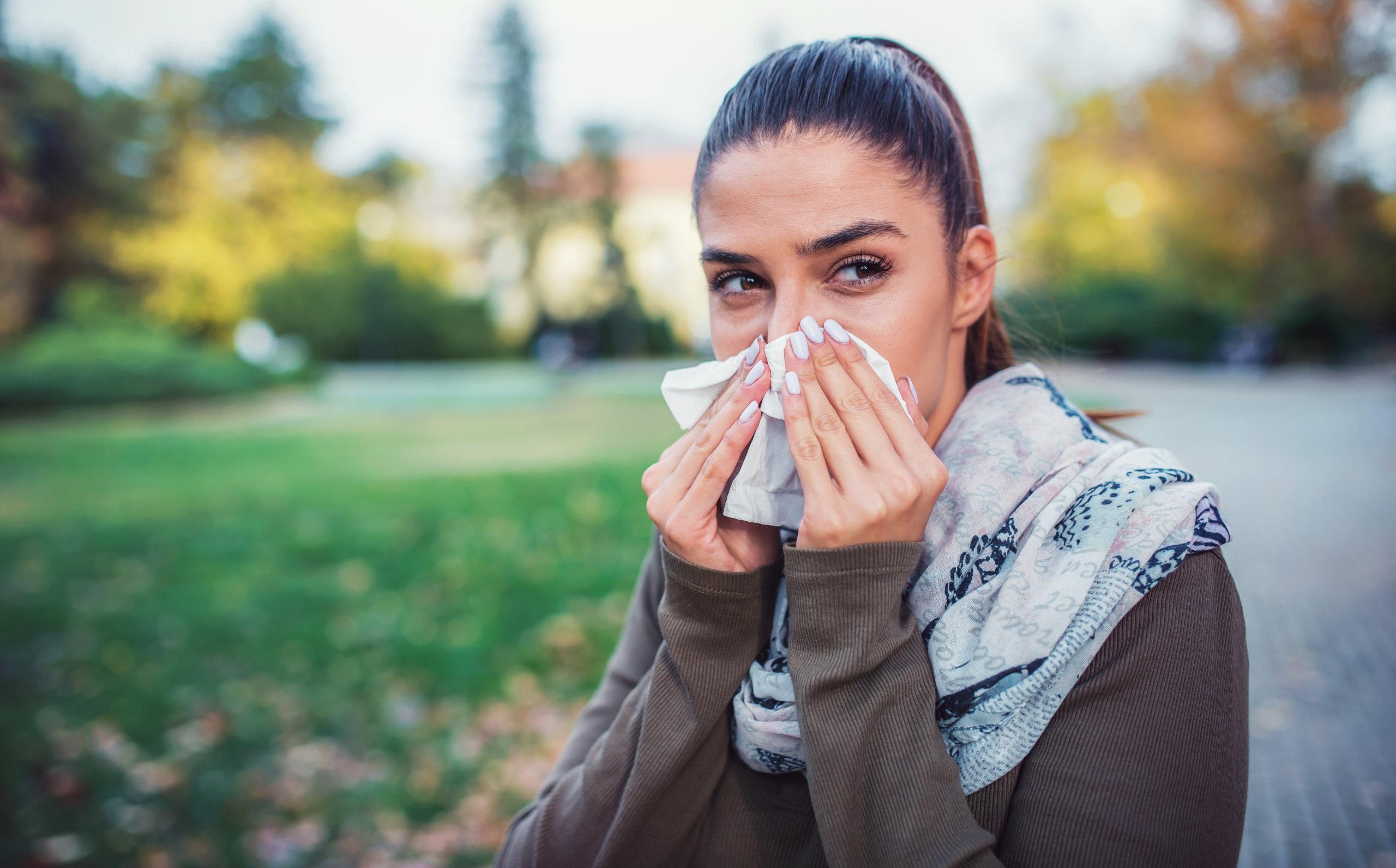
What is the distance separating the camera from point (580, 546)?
782 centimetres

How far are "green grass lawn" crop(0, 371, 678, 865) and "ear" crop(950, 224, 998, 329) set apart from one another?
3.06 meters

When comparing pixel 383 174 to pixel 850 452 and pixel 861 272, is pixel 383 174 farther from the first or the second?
pixel 850 452

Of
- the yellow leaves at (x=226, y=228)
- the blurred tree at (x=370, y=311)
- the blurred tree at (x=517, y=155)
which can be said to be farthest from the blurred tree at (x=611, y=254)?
the yellow leaves at (x=226, y=228)

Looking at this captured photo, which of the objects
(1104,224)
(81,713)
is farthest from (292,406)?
(1104,224)

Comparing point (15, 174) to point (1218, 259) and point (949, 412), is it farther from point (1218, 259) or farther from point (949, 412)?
point (1218, 259)

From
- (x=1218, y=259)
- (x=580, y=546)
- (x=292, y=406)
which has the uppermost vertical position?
(x=1218, y=259)

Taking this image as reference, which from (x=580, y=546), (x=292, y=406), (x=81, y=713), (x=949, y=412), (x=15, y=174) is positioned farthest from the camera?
(x=15, y=174)

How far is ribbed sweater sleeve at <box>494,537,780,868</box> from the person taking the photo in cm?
150

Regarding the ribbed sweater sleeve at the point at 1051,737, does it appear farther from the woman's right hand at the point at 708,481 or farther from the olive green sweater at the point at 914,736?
the woman's right hand at the point at 708,481

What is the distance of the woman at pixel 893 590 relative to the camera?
4.25ft

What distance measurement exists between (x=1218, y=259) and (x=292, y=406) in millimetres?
25275

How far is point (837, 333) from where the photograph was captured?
1460 mm

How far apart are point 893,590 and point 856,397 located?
0.99ft

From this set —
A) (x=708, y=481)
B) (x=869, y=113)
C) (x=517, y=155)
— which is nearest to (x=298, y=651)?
(x=708, y=481)
